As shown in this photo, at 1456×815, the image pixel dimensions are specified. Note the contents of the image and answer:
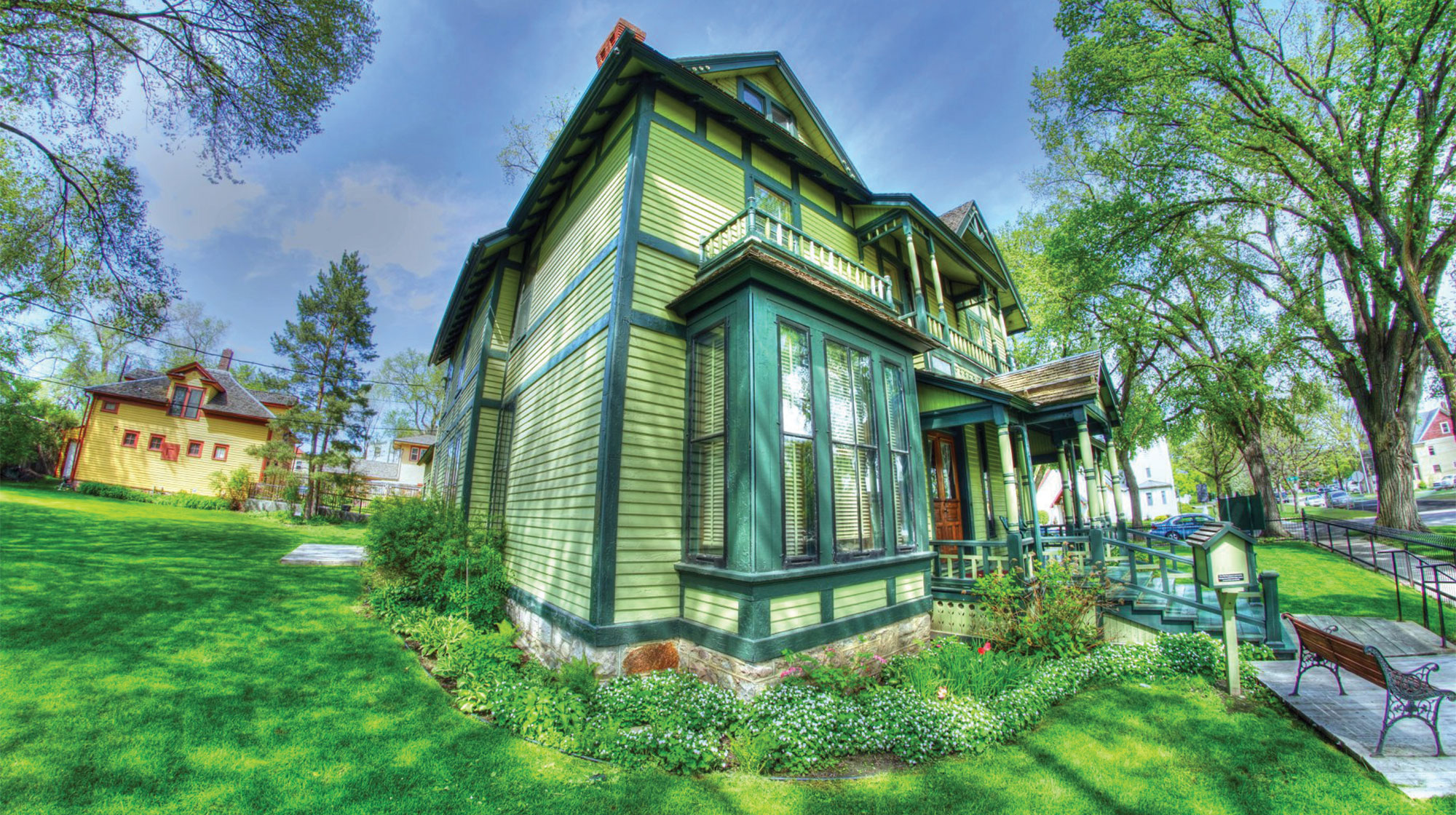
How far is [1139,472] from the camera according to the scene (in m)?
53.7

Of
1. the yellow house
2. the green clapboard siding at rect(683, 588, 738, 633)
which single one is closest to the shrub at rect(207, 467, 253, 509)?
the yellow house

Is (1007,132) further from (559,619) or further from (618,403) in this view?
(559,619)

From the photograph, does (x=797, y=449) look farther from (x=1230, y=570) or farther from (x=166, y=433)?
(x=166, y=433)

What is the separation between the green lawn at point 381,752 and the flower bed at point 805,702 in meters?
0.22

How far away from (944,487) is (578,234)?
915cm

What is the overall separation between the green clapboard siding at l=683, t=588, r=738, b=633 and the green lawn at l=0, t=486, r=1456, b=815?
1.56m

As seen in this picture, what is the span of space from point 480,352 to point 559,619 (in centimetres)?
838

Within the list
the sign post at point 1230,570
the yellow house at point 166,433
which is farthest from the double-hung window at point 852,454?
the yellow house at point 166,433

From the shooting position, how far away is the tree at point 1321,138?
1174cm

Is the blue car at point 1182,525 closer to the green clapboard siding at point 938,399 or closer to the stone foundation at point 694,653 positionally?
the green clapboard siding at point 938,399

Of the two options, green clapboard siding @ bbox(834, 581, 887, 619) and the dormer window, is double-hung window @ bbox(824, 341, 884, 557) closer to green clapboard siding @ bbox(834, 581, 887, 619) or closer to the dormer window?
green clapboard siding @ bbox(834, 581, 887, 619)

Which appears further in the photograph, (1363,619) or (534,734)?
(1363,619)

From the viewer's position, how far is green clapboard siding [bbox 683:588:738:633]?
5.55 m

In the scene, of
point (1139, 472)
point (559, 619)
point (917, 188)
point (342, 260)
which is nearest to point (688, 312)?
point (559, 619)
